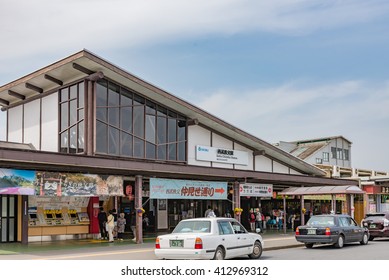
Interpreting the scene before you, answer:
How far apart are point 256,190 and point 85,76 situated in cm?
1362

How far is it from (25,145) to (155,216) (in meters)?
9.30

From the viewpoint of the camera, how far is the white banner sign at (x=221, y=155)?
3153 centimetres

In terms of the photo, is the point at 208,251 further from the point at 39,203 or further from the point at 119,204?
the point at 119,204

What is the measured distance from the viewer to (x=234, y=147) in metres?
33.9

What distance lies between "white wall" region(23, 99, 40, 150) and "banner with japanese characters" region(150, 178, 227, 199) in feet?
22.8

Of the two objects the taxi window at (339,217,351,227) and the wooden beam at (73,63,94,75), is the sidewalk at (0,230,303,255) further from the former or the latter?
the wooden beam at (73,63,94,75)

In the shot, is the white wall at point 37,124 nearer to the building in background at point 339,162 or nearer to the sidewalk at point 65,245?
the sidewalk at point 65,245

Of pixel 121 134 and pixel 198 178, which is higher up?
pixel 121 134

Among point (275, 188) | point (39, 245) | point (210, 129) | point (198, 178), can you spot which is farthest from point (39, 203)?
point (275, 188)

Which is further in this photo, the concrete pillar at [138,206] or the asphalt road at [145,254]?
the concrete pillar at [138,206]

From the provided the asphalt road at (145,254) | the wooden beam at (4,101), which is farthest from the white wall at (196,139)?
the wooden beam at (4,101)

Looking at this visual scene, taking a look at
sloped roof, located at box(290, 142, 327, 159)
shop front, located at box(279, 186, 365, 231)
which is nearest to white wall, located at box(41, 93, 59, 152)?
shop front, located at box(279, 186, 365, 231)

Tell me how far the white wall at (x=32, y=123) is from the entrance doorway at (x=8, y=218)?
430cm

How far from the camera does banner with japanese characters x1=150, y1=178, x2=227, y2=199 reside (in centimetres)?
2664
